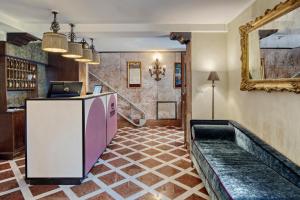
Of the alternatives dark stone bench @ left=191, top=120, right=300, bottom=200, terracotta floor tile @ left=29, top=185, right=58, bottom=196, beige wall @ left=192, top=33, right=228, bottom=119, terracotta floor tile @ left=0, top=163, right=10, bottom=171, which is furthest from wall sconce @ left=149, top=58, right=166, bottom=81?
terracotta floor tile @ left=29, top=185, right=58, bottom=196

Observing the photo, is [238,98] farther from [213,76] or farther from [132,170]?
[132,170]

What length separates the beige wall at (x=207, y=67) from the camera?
4.62 metres

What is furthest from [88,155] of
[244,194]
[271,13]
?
[271,13]

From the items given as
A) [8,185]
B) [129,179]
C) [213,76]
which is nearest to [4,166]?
[8,185]

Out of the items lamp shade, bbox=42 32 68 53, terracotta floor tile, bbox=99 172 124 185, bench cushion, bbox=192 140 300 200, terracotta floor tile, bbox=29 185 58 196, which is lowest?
terracotta floor tile, bbox=29 185 58 196

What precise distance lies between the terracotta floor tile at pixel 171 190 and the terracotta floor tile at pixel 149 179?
193 mm

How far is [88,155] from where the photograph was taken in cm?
357

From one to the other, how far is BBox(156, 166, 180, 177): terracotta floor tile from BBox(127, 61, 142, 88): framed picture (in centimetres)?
457

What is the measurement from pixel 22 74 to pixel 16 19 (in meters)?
1.68

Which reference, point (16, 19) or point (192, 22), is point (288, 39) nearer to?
point (192, 22)

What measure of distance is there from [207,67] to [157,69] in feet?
11.5

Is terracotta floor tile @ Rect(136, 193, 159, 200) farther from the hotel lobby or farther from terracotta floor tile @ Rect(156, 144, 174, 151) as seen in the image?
terracotta floor tile @ Rect(156, 144, 174, 151)

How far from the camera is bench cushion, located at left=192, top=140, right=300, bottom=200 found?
191 centimetres

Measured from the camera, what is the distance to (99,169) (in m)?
3.93
